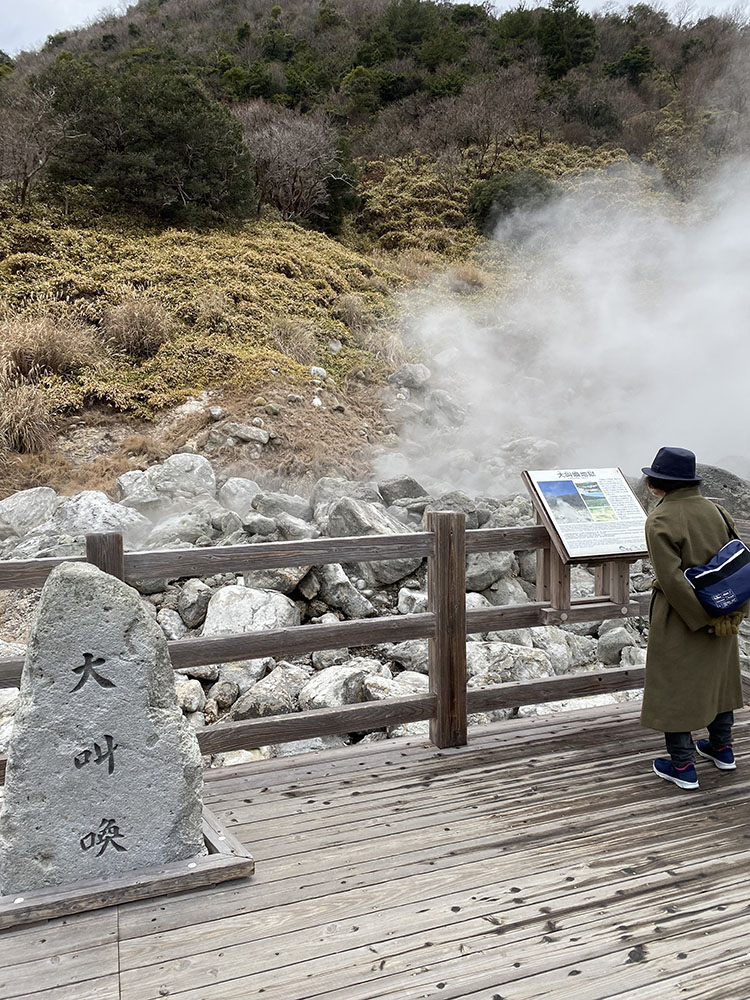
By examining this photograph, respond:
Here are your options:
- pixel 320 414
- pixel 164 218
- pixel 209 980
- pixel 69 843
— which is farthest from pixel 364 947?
pixel 164 218

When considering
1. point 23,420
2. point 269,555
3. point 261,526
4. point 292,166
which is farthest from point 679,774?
point 292,166

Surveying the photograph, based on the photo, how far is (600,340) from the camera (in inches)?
682

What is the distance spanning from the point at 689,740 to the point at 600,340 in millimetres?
15103

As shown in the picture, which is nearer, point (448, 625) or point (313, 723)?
point (313, 723)

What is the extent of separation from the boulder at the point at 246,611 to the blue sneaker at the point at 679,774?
3.09 metres

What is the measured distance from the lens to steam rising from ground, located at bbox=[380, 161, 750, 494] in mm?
12164

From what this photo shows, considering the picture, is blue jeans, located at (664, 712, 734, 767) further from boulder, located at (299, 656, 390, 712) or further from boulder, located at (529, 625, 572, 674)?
boulder, located at (529, 625, 572, 674)

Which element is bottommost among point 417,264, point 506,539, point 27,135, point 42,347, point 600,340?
point 506,539

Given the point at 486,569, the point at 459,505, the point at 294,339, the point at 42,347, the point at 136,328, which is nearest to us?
the point at 486,569

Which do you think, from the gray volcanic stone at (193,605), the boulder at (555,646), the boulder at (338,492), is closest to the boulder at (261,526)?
the gray volcanic stone at (193,605)

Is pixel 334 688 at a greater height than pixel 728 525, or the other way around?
pixel 728 525

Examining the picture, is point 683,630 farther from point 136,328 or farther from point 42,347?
point 136,328

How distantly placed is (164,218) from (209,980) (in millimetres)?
16931

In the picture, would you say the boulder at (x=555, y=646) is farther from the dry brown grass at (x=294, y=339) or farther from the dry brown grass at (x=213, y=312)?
the dry brown grass at (x=213, y=312)
